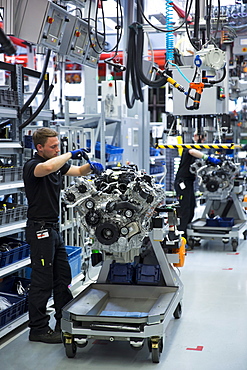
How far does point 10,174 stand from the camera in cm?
438

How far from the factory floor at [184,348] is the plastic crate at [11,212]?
0.94 m

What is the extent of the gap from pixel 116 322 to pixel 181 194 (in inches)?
156

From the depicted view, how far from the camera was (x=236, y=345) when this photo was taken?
393cm

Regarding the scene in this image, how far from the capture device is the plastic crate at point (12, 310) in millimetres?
4069

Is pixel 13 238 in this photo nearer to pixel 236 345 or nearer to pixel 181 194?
pixel 236 345

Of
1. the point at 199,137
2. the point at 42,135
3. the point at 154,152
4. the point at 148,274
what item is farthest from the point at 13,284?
the point at 154,152

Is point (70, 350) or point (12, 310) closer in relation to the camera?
point (70, 350)

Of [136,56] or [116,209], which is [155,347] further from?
[136,56]

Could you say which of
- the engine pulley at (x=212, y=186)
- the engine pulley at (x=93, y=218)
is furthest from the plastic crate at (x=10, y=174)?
the engine pulley at (x=212, y=186)

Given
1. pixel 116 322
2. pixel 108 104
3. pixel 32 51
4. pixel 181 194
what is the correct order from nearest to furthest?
pixel 116 322 → pixel 181 194 → pixel 108 104 → pixel 32 51

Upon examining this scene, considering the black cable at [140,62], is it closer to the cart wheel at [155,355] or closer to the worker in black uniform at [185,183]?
the worker in black uniform at [185,183]

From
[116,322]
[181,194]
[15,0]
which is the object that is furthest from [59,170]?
[181,194]

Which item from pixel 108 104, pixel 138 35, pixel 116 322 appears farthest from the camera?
pixel 108 104

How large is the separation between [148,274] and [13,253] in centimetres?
117
